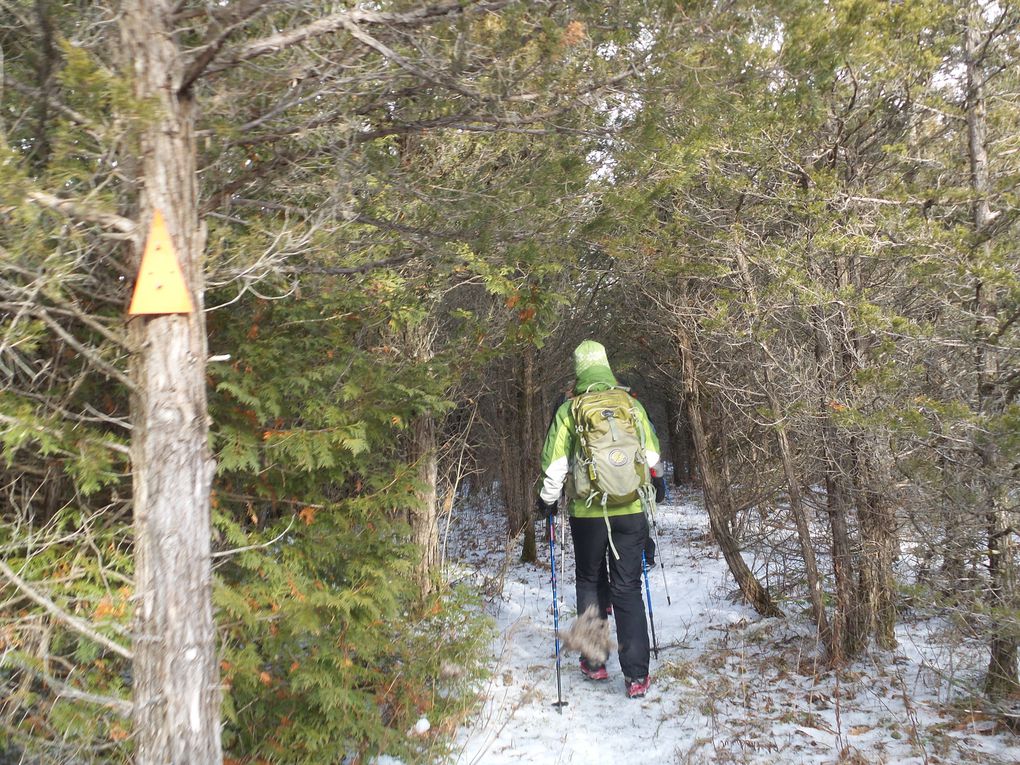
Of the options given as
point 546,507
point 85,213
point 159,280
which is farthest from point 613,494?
point 85,213

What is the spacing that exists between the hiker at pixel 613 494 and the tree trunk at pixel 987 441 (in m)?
2.09

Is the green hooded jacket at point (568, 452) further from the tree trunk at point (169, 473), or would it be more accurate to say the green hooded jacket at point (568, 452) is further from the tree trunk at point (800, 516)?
the tree trunk at point (169, 473)

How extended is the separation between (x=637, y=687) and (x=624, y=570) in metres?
0.83

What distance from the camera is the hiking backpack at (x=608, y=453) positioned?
5.38 meters

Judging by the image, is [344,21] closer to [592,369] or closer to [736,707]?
[592,369]

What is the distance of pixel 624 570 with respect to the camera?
18.0 ft

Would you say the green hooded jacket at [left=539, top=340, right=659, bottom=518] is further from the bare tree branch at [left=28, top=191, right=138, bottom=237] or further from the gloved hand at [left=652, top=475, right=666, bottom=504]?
the bare tree branch at [left=28, top=191, right=138, bottom=237]

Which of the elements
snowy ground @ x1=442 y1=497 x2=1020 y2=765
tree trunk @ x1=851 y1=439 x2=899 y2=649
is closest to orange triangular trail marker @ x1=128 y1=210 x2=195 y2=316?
snowy ground @ x1=442 y1=497 x2=1020 y2=765

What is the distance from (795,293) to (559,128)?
1.97m

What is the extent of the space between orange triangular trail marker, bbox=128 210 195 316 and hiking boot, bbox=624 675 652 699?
4.05 meters

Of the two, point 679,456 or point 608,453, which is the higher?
point 608,453

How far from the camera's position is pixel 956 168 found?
4.79 meters

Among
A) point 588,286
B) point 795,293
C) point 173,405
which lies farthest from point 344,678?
point 588,286

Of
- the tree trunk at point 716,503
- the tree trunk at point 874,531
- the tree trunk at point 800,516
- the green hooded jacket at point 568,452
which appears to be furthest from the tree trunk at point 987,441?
the tree trunk at point 716,503
